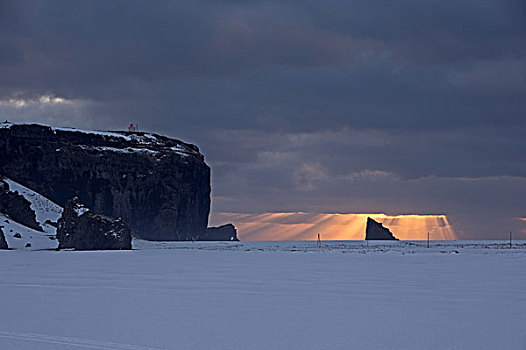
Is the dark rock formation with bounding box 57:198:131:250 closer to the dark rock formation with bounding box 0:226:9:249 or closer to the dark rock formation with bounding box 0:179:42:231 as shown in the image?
the dark rock formation with bounding box 0:226:9:249

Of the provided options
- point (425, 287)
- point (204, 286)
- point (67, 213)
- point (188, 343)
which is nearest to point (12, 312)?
point (188, 343)

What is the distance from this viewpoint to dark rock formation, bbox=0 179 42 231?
122312 mm

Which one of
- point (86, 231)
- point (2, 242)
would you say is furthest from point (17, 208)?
point (86, 231)

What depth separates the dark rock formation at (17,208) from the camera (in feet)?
401

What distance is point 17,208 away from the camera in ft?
411

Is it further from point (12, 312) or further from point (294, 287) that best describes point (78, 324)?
point (294, 287)

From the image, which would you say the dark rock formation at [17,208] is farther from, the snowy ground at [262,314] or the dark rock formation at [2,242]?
the snowy ground at [262,314]

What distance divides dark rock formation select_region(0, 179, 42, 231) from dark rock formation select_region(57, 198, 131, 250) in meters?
33.7

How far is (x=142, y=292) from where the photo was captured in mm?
24578

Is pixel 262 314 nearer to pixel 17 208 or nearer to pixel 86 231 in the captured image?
pixel 86 231

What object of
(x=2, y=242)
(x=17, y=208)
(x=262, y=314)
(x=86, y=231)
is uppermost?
(x=17, y=208)

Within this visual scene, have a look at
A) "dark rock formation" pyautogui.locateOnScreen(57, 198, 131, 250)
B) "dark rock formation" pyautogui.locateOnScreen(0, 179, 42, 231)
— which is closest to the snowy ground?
"dark rock formation" pyautogui.locateOnScreen(57, 198, 131, 250)

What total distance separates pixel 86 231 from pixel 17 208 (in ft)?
144

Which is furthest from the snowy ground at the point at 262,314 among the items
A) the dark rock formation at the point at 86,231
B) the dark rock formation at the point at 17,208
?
the dark rock formation at the point at 17,208
